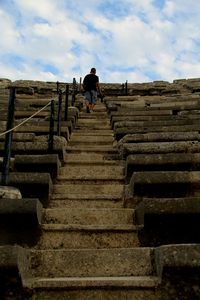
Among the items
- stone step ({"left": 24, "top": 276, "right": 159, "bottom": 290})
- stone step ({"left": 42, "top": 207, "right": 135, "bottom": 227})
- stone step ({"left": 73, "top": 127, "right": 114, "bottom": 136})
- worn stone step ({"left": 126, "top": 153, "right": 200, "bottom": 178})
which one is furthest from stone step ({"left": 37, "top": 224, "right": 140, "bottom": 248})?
stone step ({"left": 73, "top": 127, "right": 114, "bottom": 136})

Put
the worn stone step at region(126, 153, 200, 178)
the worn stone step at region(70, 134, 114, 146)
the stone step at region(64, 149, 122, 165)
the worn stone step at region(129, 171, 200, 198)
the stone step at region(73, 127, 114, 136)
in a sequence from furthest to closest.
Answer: the stone step at region(73, 127, 114, 136) < the worn stone step at region(70, 134, 114, 146) < the stone step at region(64, 149, 122, 165) < the worn stone step at region(126, 153, 200, 178) < the worn stone step at region(129, 171, 200, 198)

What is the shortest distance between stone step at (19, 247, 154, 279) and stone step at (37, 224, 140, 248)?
25 centimetres

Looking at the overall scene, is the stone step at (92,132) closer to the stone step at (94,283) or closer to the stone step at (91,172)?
the stone step at (91,172)

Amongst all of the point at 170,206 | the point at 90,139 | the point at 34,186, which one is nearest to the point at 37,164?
the point at 34,186

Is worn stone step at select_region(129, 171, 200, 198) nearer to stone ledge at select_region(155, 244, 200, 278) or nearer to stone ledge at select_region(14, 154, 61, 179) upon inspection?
stone ledge at select_region(14, 154, 61, 179)

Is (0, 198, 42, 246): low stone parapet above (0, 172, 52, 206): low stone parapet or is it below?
below

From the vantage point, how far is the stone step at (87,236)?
2824 millimetres

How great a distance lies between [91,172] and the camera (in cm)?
413

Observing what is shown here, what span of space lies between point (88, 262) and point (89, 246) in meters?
0.33

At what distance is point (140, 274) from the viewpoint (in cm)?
243

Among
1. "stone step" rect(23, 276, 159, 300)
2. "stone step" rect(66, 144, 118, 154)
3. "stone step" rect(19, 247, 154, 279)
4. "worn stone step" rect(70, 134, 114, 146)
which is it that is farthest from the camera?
"worn stone step" rect(70, 134, 114, 146)

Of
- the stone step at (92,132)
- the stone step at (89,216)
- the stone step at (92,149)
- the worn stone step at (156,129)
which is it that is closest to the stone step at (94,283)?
the stone step at (89,216)

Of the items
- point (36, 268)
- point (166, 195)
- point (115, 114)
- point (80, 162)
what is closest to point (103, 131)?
point (115, 114)

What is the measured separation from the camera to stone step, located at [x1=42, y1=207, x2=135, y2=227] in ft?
10.2
